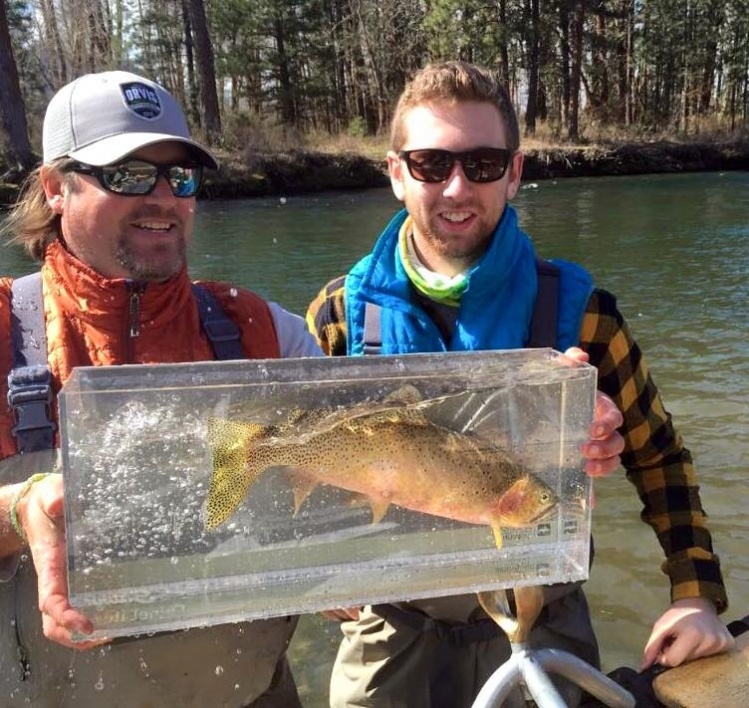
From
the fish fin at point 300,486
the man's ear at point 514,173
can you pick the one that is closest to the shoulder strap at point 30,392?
the fish fin at point 300,486

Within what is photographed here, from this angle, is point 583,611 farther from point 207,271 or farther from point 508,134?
point 207,271

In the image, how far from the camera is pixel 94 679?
2.14 meters

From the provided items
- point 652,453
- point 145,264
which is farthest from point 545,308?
point 145,264

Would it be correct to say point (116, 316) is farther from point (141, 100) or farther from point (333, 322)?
point (333, 322)

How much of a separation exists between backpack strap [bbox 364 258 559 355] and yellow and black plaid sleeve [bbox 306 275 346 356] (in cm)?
20

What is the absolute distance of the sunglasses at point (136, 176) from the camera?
221 cm

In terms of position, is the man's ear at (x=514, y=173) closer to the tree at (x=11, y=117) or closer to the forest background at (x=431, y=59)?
the tree at (x=11, y=117)

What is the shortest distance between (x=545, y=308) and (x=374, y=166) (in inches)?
1153

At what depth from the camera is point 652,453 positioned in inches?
97.3

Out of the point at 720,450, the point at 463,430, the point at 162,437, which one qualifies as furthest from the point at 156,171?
the point at 720,450

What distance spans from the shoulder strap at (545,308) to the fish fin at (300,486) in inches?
39.6

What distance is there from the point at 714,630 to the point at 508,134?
64.1 inches

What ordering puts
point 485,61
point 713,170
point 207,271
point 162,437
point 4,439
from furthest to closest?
point 485,61, point 713,170, point 207,271, point 4,439, point 162,437

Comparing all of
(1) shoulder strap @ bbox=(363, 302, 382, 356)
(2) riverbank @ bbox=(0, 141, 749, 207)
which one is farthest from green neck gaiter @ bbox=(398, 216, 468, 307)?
(2) riverbank @ bbox=(0, 141, 749, 207)
